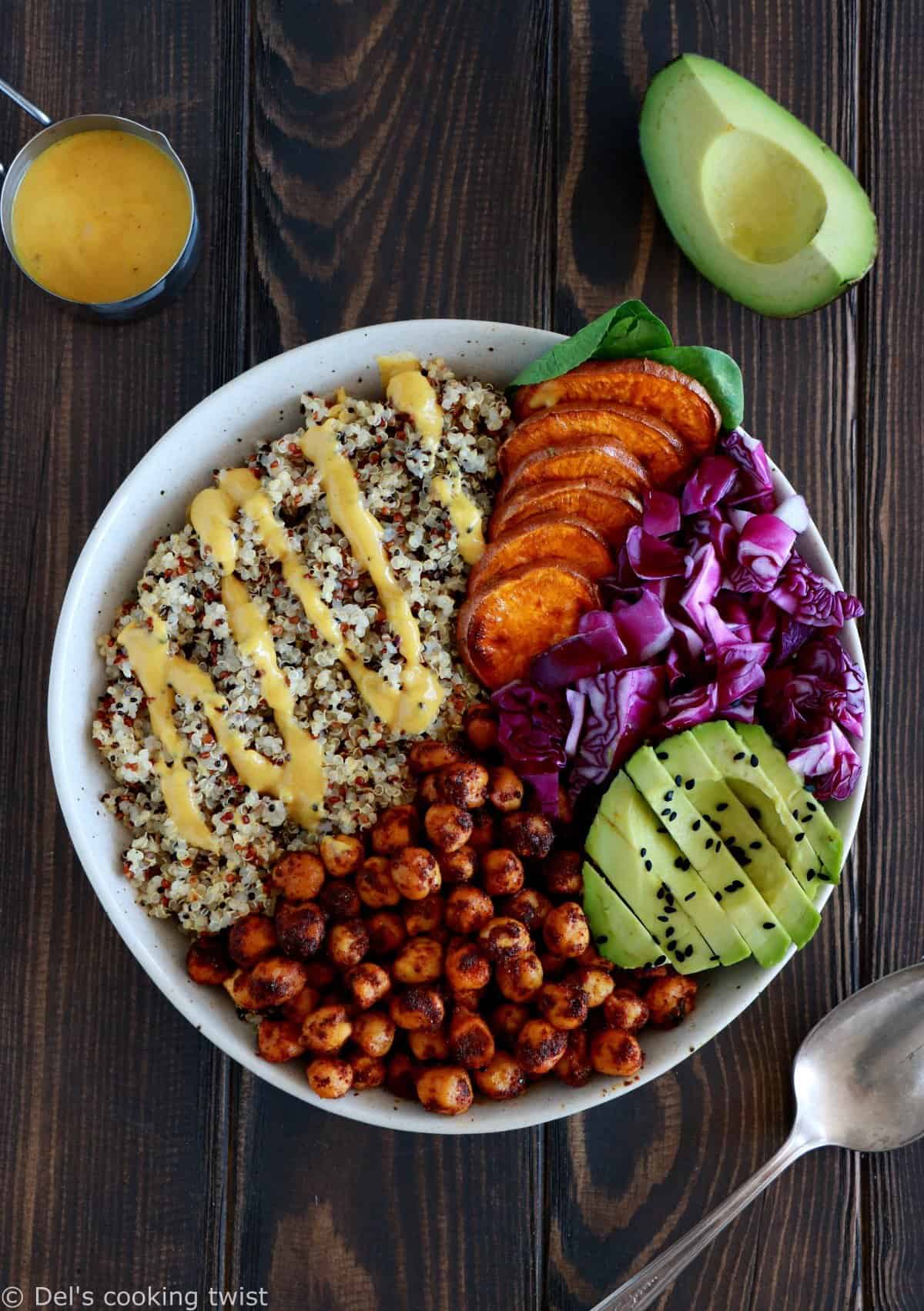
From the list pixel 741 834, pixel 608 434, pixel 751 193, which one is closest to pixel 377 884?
pixel 741 834

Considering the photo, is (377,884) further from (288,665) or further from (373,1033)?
(288,665)

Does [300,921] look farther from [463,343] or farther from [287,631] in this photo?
[463,343]

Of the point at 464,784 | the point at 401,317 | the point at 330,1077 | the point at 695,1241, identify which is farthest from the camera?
the point at 401,317

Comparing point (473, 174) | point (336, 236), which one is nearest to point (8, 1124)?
point (336, 236)

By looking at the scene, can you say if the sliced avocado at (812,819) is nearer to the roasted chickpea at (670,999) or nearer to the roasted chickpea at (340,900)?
the roasted chickpea at (670,999)

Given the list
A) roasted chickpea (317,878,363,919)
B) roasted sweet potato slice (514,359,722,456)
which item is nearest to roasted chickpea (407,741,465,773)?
roasted chickpea (317,878,363,919)

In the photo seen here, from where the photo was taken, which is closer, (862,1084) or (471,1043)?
(471,1043)
